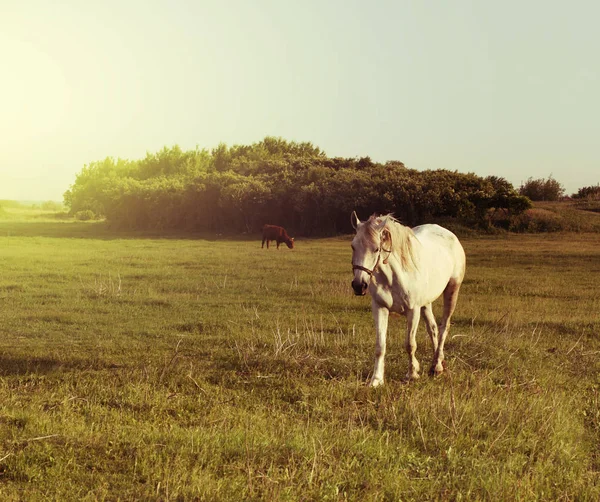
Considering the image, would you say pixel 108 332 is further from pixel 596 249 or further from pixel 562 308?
pixel 596 249

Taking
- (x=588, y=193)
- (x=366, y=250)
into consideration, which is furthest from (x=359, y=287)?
(x=588, y=193)

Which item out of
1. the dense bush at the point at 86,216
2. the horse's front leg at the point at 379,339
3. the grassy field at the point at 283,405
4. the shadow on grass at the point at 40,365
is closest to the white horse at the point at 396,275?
the horse's front leg at the point at 379,339

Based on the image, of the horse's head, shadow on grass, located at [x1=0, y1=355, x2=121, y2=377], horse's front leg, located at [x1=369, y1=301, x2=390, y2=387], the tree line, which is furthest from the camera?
the tree line

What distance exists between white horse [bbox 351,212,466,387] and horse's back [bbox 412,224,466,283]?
2cm

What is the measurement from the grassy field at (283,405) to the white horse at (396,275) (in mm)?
635

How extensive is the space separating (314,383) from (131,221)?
179 ft

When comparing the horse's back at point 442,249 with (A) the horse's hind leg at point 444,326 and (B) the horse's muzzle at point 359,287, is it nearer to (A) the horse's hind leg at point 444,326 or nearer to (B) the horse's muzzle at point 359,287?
(A) the horse's hind leg at point 444,326

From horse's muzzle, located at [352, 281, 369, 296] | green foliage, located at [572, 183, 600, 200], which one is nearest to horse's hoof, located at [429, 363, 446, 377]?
horse's muzzle, located at [352, 281, 369, 296]

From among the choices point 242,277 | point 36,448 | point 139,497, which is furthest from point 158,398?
point 242,277

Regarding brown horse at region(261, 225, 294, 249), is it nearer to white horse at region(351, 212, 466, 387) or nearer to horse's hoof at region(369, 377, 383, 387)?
white horse at region(351, 212, 466, 387)

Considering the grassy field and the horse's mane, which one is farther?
the horse's mane

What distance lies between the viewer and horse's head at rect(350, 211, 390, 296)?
22.6 ft

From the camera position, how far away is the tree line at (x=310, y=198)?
132 ft

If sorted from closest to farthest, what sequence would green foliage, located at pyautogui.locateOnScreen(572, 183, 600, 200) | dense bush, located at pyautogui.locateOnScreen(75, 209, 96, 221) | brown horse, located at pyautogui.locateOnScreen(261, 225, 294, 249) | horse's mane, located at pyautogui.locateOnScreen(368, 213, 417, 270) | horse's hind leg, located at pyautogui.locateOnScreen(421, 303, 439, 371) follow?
horse's mane, located at pyautogui.locateOnScreen(368, 213, 417, 270) → horse's hind leg, located at pyautogui.locateOnScreen(421, 303, 439, 371) → brown horse, located at pyautogui.locateOnScreen(261, 225, 294, 249) → green foliage, located at pyautogui.locateOnScreen(572, 183, 600, 200) → dense bush, located at pyautogui.locateOnScreen(75, 209, 96, 221)
